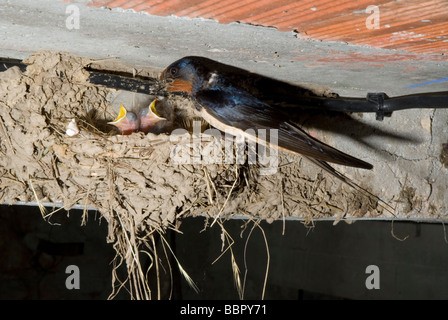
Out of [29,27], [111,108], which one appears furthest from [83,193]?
[29,27]

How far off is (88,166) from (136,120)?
1.51 ft

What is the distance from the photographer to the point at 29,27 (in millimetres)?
1968

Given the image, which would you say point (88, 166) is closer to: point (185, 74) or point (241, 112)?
point (185, 74)

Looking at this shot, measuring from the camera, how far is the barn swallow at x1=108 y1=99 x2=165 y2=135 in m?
2.63

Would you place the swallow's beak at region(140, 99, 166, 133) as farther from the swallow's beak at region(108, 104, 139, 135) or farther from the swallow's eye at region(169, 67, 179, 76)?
the swallow's eye at region(169, 67, 179, 76)

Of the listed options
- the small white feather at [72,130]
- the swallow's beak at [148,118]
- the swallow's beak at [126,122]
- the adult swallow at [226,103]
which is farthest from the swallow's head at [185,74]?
the small white feather at [72,130]

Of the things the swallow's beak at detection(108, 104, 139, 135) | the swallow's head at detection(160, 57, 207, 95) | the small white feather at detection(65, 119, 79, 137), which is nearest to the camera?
the small white feather at detection(65, 119, 79, 137)

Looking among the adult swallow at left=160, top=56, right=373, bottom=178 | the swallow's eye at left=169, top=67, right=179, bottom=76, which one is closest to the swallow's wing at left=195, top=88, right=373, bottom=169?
the adult swallow at left=160, top=56, right=373, bottom=178

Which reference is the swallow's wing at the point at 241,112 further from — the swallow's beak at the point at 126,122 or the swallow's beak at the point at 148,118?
the swallow's beak at the point at 126,122

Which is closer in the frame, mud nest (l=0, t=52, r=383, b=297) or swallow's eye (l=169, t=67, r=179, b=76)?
mud nest (l=0, t=52, r=383, b=297)

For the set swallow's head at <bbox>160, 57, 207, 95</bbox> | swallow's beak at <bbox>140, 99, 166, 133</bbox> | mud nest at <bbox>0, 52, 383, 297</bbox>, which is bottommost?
mud nest at <bbox>0, 52, 383, 297</bbox>

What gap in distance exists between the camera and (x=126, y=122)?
2.64m

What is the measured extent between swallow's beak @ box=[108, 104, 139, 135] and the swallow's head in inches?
10.9
